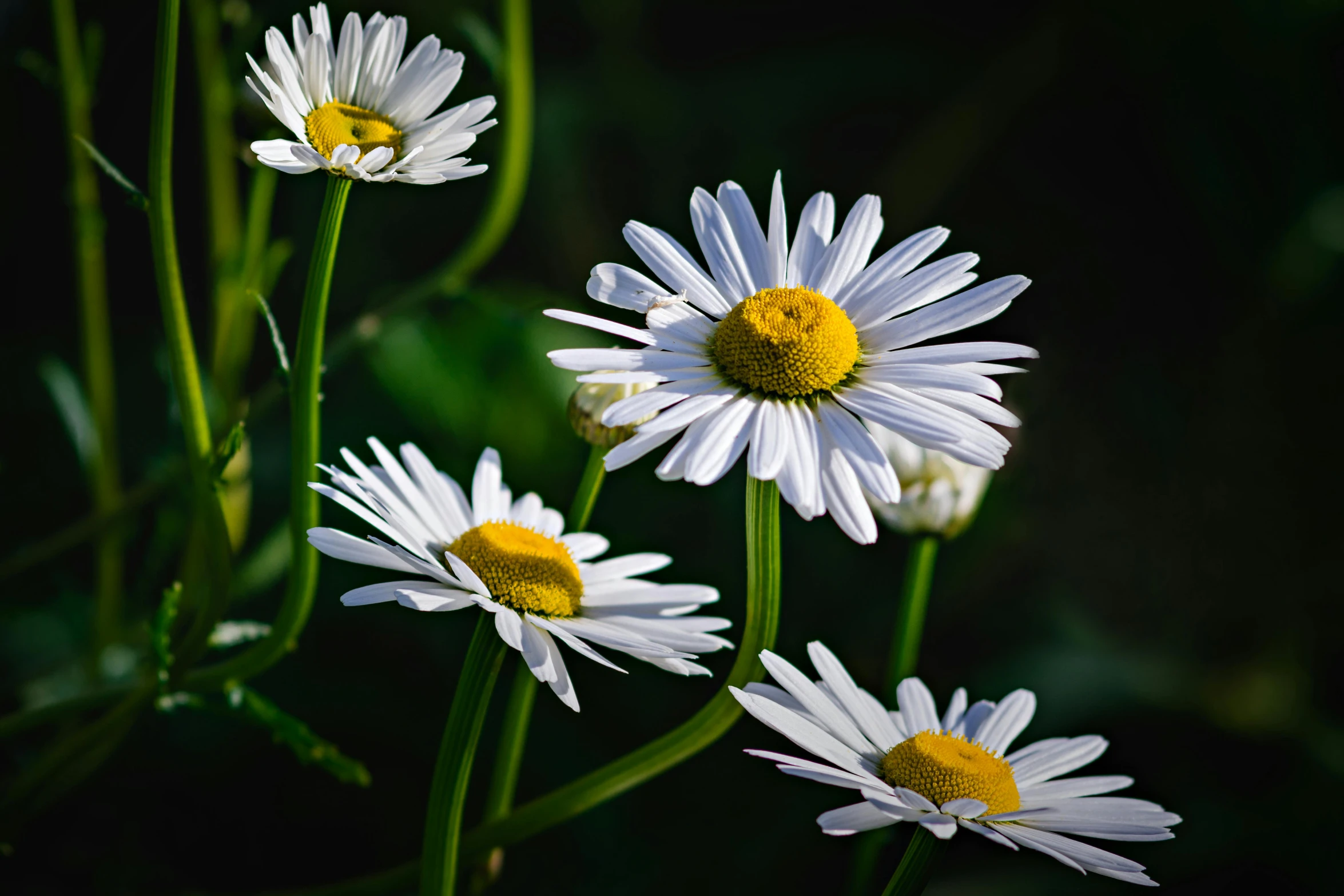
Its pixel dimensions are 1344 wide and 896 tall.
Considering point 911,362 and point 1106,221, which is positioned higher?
point 1106,221

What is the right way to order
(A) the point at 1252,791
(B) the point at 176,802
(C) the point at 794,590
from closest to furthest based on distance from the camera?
(B) the point at 176,802
(C) the point at 794,590
(A) the point at 1252,791

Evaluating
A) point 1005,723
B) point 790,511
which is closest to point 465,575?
point 1005,723

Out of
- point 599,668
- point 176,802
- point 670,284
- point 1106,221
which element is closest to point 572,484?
point 599,668

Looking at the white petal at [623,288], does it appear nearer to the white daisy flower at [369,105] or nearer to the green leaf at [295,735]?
the white daisy flower at [369,105]

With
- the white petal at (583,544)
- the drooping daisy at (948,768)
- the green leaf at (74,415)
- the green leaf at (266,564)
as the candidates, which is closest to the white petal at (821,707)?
the drooping daisy at (948,768)

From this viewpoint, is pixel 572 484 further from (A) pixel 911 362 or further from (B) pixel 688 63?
(B) pixel 688 63
